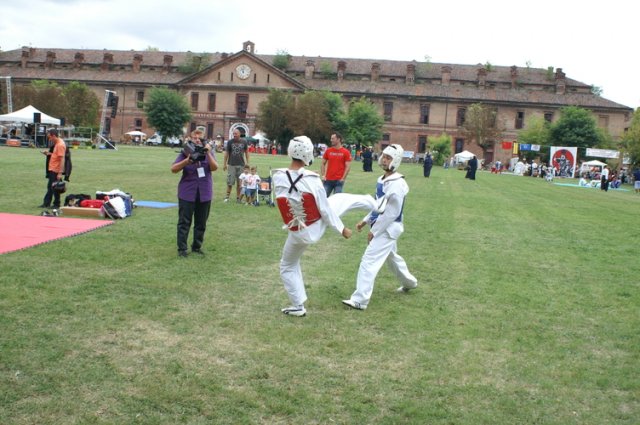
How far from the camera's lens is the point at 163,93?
243 ft

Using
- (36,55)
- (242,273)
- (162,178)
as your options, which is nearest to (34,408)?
(242,273)

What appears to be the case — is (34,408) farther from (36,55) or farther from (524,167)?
(36,55)

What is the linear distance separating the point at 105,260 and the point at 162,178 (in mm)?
14549

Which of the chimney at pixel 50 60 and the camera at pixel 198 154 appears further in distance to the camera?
the chimney at pixel 50 60

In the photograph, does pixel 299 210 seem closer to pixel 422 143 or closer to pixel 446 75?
pixel 422 143

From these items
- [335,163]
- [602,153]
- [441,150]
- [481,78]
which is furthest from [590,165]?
[335,163]

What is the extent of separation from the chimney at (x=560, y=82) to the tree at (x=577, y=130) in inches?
438

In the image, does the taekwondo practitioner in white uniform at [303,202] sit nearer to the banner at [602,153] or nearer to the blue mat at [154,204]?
the blue mat at [154,204]

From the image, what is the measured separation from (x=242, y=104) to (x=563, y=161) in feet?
133

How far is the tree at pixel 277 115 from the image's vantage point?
227ft

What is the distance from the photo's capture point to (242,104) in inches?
3231

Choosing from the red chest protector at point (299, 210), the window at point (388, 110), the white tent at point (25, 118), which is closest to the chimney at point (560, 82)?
the window at point (388, 110)

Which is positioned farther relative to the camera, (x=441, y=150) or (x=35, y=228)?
(x=441, y=150)

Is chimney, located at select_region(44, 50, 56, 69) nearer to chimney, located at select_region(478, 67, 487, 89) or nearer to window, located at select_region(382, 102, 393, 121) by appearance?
window, located at select_region(382, 102, 393, 121)
